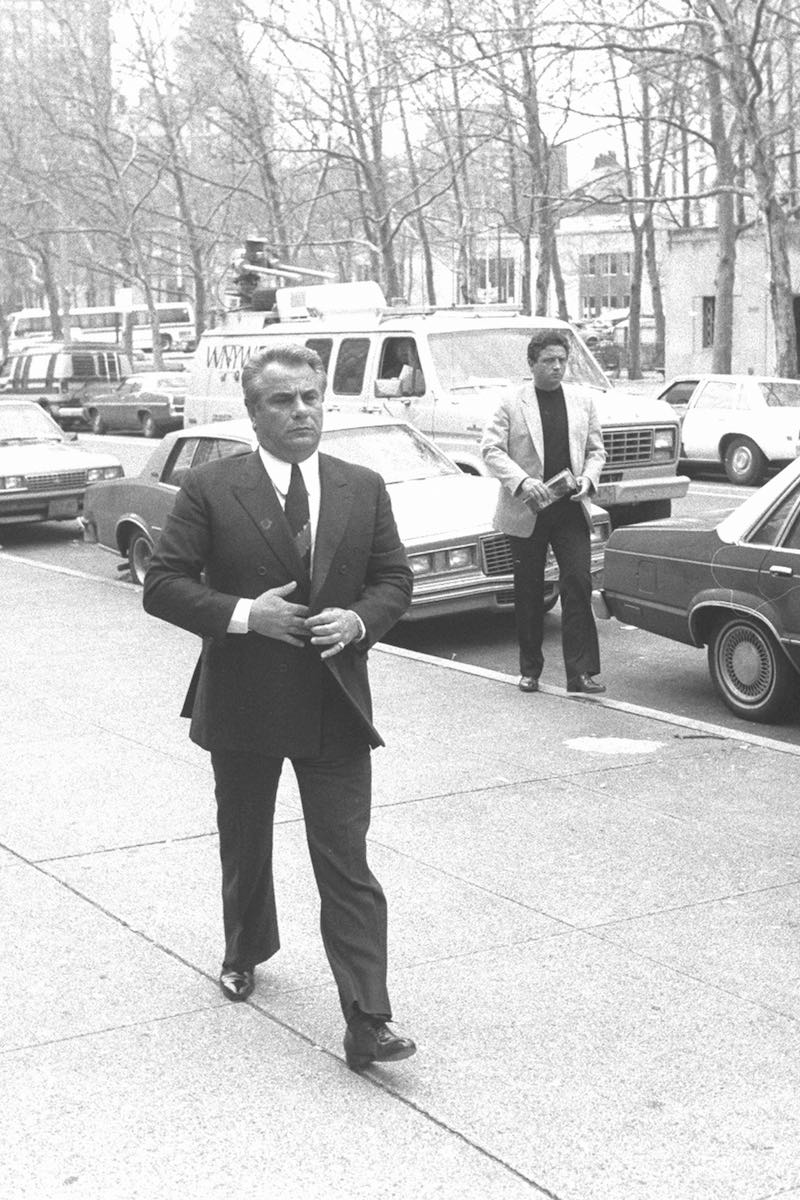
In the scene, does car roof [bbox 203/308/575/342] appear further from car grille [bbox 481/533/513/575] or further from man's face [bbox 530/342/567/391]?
man's face [bbox 530/342/567/391]

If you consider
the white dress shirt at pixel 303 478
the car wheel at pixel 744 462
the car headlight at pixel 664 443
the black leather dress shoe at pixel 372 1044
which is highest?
the white dress shirt at pixel 303 478

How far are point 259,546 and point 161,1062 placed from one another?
1.33 metres

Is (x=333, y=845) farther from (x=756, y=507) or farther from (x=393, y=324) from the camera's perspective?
(x=393, y=324)

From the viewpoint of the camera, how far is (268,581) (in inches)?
170

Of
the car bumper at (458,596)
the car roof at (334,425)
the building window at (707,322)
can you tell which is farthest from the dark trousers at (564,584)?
the building window at (707,322)

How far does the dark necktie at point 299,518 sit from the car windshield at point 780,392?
20170 mm

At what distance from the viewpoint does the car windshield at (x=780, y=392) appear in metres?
23.8

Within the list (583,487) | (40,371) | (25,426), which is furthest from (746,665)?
(40,371)

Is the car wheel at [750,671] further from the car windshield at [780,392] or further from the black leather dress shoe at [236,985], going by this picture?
the car windshield at [780,392]

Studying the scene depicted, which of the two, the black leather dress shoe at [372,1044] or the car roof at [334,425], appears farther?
the car roof at [334,425]

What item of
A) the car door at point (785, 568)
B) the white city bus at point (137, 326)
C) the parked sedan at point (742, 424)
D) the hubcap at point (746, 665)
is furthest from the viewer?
the white city bus at point (137, 326)

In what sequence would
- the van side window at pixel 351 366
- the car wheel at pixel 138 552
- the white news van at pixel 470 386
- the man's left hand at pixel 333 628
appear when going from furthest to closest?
1. the van side window at pixel 351 366
2. the white news van at pixel 470 386
3. the car wheel at pixel 138 552
4. the man's left hand at pixel 333 628

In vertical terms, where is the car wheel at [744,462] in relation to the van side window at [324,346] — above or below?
below

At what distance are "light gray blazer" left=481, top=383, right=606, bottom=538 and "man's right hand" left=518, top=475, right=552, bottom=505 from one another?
0.13 meters
